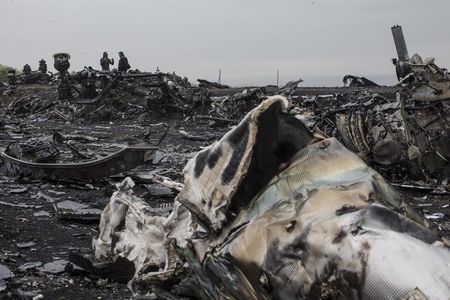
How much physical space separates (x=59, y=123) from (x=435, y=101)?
45.2 ft

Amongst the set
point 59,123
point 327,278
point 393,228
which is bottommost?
point 59,123

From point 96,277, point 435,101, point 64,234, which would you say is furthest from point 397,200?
point 435,101

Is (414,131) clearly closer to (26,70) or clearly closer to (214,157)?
(214,157)

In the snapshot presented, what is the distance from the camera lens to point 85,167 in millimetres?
7898

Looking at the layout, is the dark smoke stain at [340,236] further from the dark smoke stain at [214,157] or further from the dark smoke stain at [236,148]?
the dark smoke stain at [214,157]

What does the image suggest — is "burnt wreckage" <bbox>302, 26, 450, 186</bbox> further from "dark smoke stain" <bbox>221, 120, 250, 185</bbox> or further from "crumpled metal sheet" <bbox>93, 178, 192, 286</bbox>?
"dark smoke stain" <bbox>221, 120, 250, 185</bbox>

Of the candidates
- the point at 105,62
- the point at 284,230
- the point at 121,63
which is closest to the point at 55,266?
the point at 284,230

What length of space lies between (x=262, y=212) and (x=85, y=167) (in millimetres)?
5868

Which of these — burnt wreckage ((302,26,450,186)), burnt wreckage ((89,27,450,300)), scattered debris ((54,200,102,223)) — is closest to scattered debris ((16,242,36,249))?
scattered debris ((54,200,102,223))

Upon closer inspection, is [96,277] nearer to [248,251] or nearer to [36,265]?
[36,265]

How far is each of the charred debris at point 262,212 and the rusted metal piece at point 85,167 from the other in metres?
0.02

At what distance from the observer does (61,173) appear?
7.94 meters

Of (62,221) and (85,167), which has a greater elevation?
(85,167)

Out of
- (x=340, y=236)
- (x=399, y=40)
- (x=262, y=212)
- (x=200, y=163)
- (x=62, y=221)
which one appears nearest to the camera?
(x=340, y=236)
